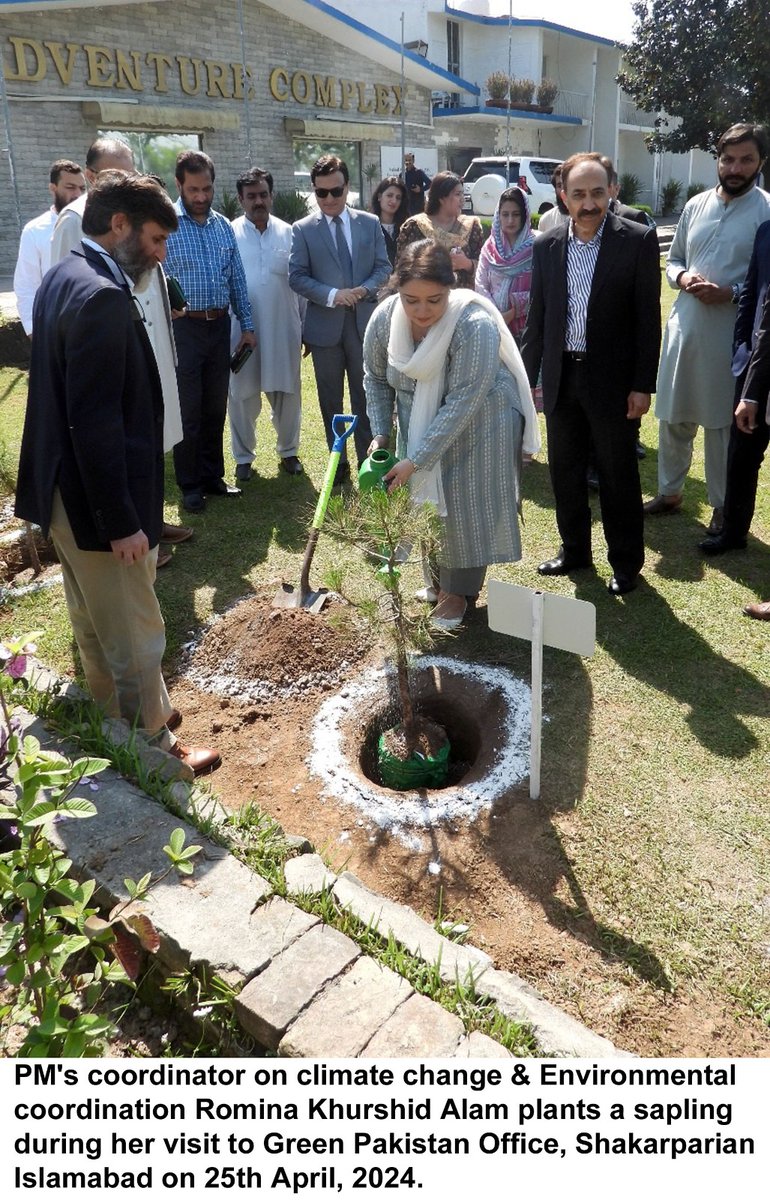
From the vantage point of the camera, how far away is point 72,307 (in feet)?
7.73

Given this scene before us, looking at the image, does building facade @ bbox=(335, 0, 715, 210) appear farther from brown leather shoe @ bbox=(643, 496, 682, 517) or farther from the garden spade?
the garden spade

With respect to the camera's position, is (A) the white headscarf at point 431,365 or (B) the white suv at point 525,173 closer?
(A) the white headscarf at point 431,365

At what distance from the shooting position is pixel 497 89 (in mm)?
25391

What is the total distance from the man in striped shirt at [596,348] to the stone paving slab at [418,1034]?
2.66 m

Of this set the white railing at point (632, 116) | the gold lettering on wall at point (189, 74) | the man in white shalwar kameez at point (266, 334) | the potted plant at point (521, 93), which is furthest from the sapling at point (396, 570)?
the white railing at point (632, 116)

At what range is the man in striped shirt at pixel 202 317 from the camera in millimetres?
4891

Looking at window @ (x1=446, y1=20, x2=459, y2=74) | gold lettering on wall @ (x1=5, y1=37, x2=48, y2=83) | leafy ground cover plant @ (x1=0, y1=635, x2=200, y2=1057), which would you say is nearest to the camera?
leafy ground cover plant @ (x1=0, y1=635, x2=200, y2=1057)

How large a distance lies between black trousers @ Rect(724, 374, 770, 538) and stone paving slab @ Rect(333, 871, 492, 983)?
2932 mm

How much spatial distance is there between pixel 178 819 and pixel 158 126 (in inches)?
632

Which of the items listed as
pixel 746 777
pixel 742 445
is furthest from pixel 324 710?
pixel 742 445

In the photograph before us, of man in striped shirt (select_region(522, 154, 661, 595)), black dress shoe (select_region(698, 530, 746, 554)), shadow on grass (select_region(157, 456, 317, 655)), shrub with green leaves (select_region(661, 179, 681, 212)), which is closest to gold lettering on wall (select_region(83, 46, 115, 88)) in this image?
shadow on grass (select_region(157, 456, 317, 655))

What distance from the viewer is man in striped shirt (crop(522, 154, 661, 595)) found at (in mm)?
3602

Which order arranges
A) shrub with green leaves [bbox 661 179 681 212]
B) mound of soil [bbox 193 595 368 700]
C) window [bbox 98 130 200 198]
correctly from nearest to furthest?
mound of soil [bbox 193 595 368 700]
window [bbox 98 130 200 198]
shrub with green leaves [bbox 661 179 681 212]

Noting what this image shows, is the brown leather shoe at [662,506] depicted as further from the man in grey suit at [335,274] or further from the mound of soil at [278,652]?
the mound of soil at [278,652]
